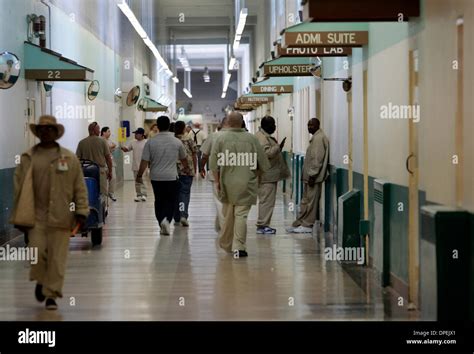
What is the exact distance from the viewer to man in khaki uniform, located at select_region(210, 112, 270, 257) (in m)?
10.8

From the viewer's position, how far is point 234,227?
36.2 feet

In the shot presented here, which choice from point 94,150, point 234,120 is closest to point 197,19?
point 94,150

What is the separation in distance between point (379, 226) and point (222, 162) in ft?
7.23

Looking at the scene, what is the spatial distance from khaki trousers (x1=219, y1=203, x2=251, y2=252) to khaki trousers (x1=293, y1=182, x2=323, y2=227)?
222 cm

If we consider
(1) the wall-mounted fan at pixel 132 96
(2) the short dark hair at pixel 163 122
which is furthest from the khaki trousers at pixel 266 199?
(1) the wall-mounted fan at pixel 132 96

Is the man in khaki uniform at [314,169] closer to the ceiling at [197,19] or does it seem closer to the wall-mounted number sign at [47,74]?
the wall-mounted number sign at [47,74]

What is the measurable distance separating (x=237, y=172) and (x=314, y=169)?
2530 mm

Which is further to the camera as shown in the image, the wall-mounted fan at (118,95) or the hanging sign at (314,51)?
the wall-mounted fan at (118,95)

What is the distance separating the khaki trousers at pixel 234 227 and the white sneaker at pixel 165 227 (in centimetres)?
206

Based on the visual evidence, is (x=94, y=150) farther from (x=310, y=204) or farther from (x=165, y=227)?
(x=310, y=204)

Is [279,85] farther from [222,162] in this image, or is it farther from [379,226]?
[379,226]

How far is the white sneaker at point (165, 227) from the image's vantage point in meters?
13.3

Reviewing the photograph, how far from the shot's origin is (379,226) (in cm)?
934

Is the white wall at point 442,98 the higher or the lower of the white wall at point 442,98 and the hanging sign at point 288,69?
the lower
